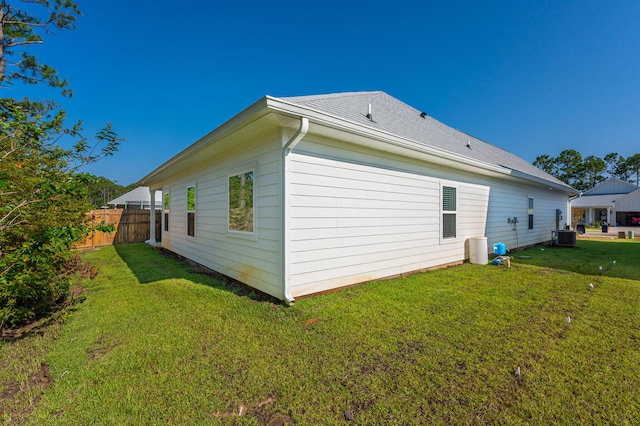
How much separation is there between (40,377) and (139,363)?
2.38 feet

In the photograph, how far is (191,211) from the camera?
23.8 ft

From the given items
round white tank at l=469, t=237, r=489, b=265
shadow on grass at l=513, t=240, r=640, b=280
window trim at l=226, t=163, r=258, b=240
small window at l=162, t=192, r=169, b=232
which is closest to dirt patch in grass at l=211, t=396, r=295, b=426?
window trim at l=226, t=163, r=258, b=240

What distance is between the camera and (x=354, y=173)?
4641mm

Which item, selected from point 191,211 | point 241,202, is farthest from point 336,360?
point 191,211

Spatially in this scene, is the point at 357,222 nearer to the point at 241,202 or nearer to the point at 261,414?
the point at 241,202

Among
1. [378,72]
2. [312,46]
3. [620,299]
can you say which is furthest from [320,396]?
[378,72]

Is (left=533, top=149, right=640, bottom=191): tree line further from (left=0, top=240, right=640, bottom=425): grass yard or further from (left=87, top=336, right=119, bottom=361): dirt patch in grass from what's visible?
→ (left=87, top=336, right=119, bottom=361): dirt patch in grass

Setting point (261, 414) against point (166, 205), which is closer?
point (261, 414)

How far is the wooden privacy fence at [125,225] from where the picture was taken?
1172cm

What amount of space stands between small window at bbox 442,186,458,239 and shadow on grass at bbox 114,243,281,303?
4.77m

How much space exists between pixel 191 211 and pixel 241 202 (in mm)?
3164

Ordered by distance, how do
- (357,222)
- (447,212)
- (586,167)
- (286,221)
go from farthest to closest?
(586,167) < (447,212) < (357,222) < (286,221)

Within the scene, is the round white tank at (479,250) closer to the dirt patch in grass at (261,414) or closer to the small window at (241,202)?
the small window at (241,202)

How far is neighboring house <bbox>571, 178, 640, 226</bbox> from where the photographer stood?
89.4 ft
